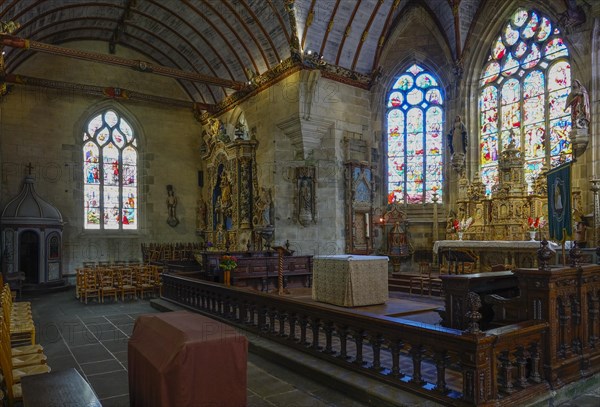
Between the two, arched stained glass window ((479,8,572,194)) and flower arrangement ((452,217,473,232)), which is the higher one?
arched stained glass window ((479,8,572,194))

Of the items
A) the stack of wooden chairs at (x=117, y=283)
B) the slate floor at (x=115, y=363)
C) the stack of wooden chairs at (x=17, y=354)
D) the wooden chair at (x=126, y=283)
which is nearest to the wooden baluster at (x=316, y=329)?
the slate floor at (x=115, y=363)

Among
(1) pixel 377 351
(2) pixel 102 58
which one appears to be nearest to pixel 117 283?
(2) pixel 102 58

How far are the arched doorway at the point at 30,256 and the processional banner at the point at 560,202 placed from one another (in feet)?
45.1

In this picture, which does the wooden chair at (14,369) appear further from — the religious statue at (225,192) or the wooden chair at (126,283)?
the religious statue at (225,192)

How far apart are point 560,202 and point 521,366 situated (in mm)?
2257

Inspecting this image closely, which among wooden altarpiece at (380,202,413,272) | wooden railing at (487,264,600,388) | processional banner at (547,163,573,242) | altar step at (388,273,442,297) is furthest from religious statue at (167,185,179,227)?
wooden railing at (487,264,600,388)

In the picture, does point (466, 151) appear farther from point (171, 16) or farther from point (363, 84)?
point (171, 16)

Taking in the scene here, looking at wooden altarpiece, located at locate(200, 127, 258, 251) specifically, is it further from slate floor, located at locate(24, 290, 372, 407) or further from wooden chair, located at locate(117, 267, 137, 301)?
slate floor, located at locate(24, 290, 372, 407)

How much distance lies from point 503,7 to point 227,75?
30.5ft

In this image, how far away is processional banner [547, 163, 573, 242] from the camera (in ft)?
16.1

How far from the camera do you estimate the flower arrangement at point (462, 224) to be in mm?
12352

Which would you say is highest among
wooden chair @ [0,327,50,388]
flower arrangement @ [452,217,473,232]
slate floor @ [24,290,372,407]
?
flower arrangement @ [452,217,473,232]

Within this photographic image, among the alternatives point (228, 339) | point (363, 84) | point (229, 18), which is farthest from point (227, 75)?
point (228, 339)

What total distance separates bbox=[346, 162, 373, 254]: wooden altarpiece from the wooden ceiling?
3351mm
